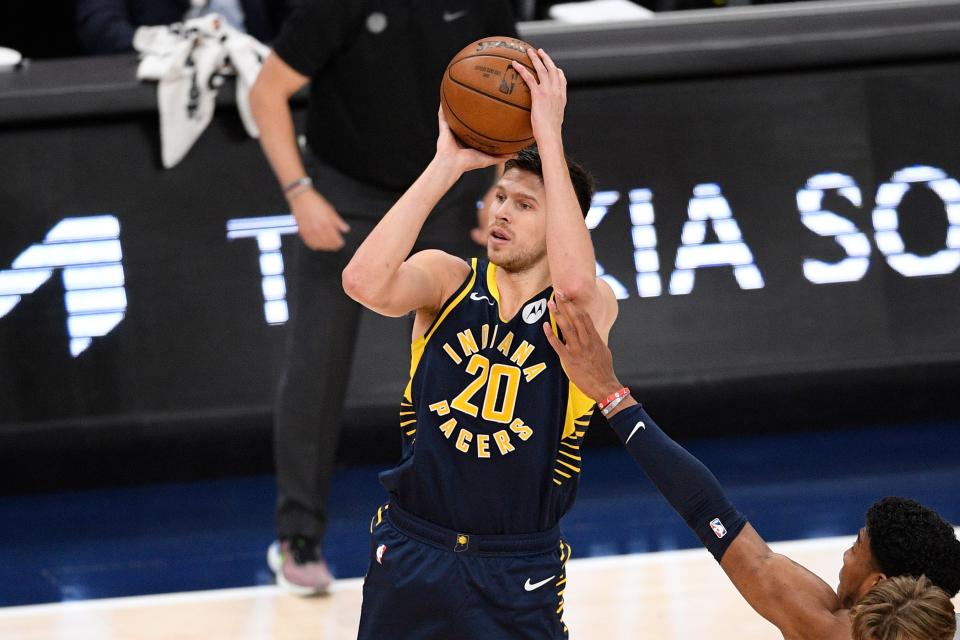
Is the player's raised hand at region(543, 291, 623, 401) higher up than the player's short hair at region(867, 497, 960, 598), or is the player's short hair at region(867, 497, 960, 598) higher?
the player's raised hand at region(543, 291, 623, 401)

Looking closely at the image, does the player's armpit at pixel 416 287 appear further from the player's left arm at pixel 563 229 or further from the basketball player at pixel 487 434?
the player's left arm at pixel 563 229

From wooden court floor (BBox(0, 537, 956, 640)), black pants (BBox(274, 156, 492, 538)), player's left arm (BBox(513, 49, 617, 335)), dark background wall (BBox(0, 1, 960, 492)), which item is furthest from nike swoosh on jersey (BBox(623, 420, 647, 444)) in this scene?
dark background wall (BBox(0, 1, 960, 492))

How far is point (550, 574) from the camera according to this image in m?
3.44

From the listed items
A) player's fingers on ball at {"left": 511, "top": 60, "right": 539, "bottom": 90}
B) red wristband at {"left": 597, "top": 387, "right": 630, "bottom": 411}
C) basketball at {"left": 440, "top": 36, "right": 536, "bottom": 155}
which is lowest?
red wristband at {"left": 597, "top": 387, "right": 630, "bottom": 411}

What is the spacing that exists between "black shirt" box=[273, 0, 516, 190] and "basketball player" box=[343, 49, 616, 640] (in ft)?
5.18

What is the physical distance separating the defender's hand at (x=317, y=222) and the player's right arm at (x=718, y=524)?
2037 millimetres

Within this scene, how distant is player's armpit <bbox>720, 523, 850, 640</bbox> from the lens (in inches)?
115

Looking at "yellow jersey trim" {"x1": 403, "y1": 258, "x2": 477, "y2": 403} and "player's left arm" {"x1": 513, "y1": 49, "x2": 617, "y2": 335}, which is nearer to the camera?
"player's left arm" {"x1": 513, "y1": 49, "x2": 617, "y2": 335}

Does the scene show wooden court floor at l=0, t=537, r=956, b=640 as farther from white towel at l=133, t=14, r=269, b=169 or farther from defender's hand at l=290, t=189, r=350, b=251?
white towel at l=133, t=14, r=269, b=169

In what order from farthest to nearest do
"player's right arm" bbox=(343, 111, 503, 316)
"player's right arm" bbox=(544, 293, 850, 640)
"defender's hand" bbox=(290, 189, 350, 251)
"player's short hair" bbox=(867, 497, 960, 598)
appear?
"defender's hand" bbox=(290, 189, 350, 251) → "player's right arm" bbox=(343, 111, 503, 316) → "player's right arm" bbox=(544, 293, 850, 640) → "player's short hair" bbox=(867, 497, 960, 598)

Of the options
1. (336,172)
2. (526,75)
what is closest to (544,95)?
(526,75)

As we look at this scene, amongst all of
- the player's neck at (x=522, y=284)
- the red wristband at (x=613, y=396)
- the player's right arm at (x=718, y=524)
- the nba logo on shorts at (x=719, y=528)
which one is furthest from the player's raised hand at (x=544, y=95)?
the nba logo on shorts at (x=719, y=528)

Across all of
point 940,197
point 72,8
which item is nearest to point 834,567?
point 940,197

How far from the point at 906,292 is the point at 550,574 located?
3.81 metres
